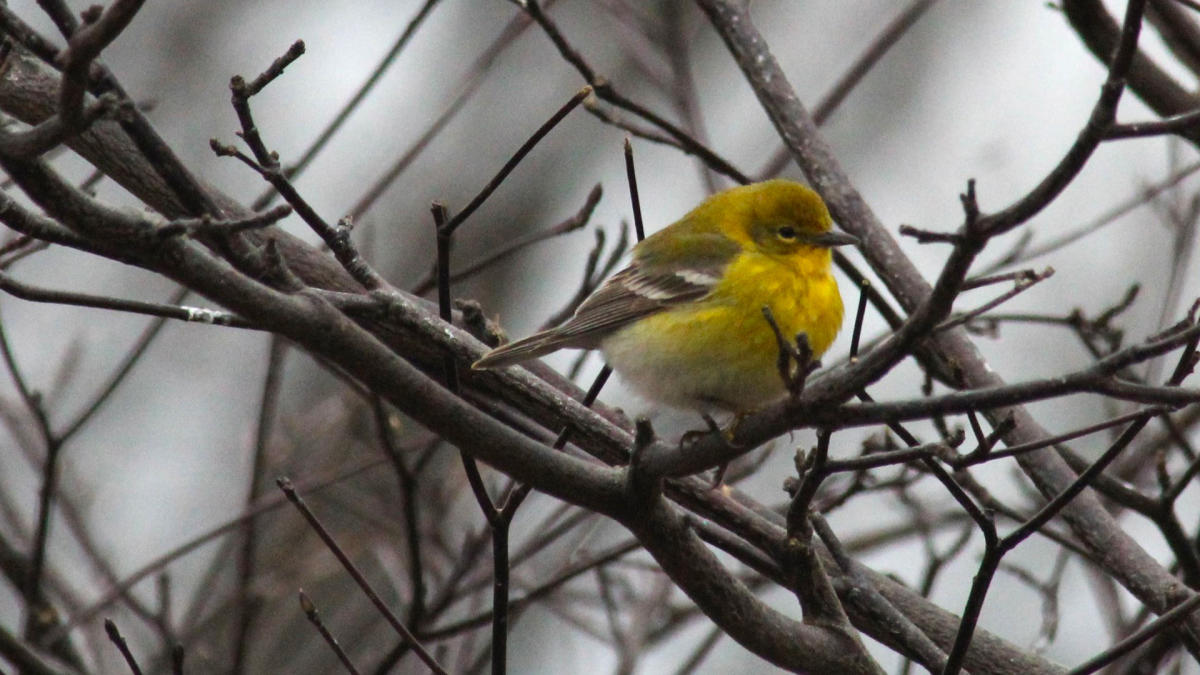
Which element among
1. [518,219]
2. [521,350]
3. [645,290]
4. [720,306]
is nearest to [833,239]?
[720,306]

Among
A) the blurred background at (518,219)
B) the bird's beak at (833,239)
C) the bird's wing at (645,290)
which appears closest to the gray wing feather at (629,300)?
the bird's wing at (645,290)

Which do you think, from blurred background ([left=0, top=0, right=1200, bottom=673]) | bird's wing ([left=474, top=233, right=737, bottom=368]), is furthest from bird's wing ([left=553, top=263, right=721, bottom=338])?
blurred background ([left=0, top=0, right=1200, bottom=673])

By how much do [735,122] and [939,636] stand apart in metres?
9.34

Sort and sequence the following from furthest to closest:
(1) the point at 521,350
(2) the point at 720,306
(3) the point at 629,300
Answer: (3) the point at 629,300
(2) the point at 720,306
(1) the point at 521,350

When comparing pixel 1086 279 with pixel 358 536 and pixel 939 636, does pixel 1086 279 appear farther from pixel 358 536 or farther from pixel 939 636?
pixel 939 636

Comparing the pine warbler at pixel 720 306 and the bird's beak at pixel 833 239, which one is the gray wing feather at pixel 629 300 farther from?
the bird's beak at pixel 833 239

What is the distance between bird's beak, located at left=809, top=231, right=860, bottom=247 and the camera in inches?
163

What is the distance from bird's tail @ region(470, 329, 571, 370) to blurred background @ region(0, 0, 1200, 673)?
3.45 metres

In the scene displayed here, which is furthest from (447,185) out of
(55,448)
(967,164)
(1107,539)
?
(1107,539)

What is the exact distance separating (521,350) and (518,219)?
8.46 metres

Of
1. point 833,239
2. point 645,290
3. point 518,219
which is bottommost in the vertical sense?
point 645,290

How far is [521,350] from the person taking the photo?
3.43m

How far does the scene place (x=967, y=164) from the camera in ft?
39.5

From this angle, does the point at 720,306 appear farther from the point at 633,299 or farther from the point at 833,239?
the point at 833,239
